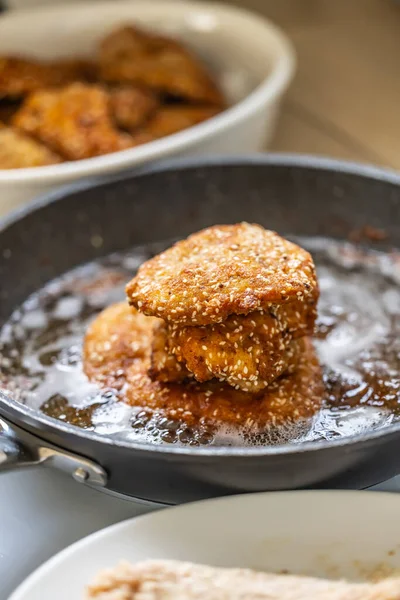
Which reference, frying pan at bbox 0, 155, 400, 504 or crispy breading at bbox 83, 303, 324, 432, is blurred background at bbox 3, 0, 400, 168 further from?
crispy breading at bbox 83, 303, 324, 432

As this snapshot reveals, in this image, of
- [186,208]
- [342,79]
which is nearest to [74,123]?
[186,208]

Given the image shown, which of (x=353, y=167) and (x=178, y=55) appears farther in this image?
(x=178, y=55)

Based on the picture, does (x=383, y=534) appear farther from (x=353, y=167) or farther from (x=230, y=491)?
(x=353, y=167)

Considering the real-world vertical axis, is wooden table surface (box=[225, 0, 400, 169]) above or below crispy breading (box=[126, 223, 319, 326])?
below

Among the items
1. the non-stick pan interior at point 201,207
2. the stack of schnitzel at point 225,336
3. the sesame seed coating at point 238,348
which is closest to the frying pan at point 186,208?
the non-stick pan interior at point 201,207

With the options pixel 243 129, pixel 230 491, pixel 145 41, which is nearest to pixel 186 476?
pixel 230 491

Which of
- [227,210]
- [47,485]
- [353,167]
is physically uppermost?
[353,167]

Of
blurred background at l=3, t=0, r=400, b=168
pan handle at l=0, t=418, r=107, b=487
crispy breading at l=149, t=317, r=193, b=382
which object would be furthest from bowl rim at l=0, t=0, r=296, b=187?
pan handle at l=0, t=418, r=107, b=487
